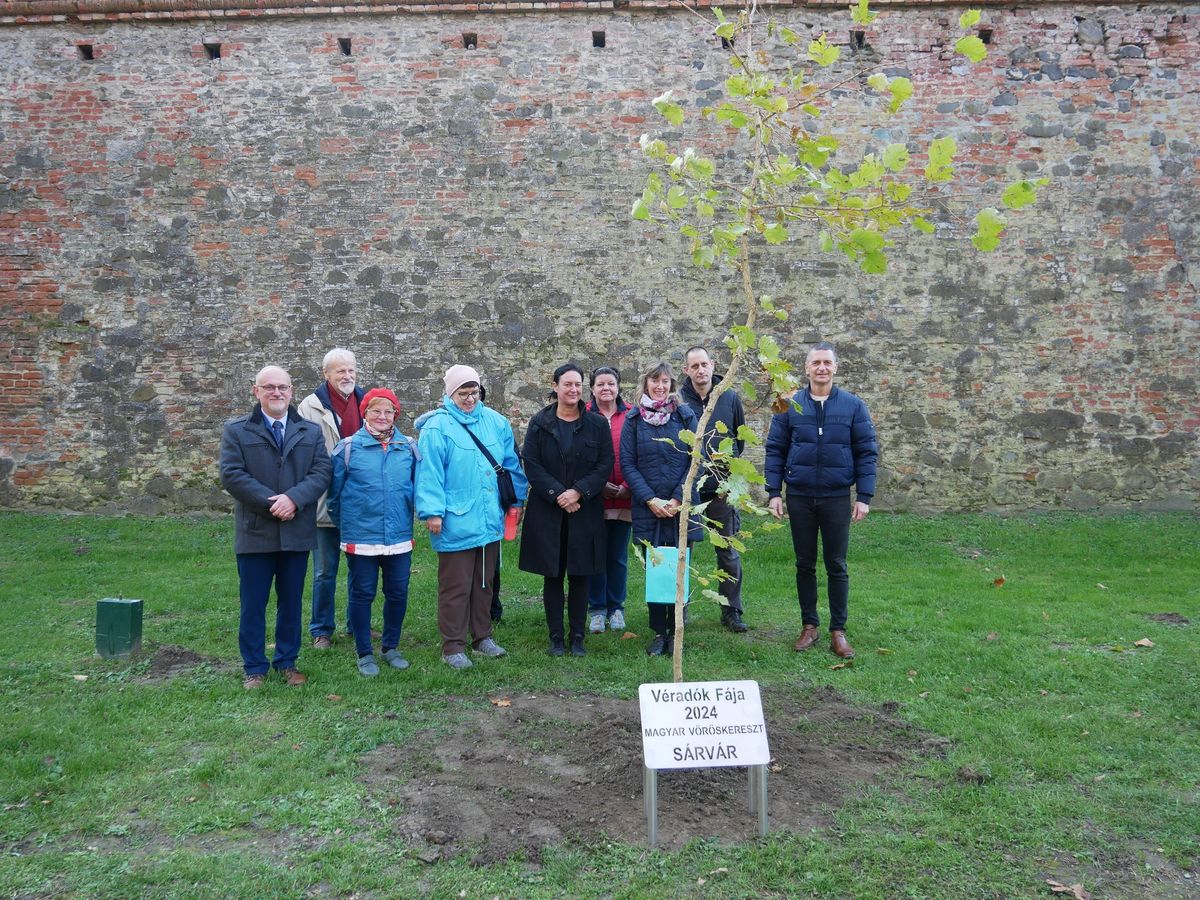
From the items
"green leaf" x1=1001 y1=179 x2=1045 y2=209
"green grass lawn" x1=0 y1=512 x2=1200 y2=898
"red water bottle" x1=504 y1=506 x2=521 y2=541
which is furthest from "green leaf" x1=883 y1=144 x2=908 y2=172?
"red water bottle" x1=504 y1=506 x2=521 y2=541

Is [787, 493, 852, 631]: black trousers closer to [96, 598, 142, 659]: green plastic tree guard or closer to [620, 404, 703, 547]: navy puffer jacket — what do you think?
[620, 404, 703, 547]: navy puffer jacket

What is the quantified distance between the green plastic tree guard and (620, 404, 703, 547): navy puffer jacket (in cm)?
307

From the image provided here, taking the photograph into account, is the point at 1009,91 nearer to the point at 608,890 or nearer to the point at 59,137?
the point at 608,890

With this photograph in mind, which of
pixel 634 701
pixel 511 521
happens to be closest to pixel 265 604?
pixel 511 521

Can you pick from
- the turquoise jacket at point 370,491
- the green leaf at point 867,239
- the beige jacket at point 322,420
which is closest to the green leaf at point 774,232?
the green leaf at point 867,239

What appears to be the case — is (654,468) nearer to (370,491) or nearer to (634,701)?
(634,701)

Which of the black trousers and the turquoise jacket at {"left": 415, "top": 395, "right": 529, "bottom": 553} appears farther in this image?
the black trousers

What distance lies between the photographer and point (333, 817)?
3.38m

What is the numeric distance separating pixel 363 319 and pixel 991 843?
7965mm

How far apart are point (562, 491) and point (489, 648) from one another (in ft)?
3.49

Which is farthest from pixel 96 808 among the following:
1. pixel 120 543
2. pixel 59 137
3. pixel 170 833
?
pixel 59 137

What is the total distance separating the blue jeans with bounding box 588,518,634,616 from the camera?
6.00 m

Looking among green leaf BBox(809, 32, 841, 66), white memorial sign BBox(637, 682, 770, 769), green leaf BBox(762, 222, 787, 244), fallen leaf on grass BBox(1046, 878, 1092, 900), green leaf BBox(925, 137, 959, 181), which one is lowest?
fallen leaf on grass BBox(1046, 878, 1092, 900)

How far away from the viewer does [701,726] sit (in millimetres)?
3262
